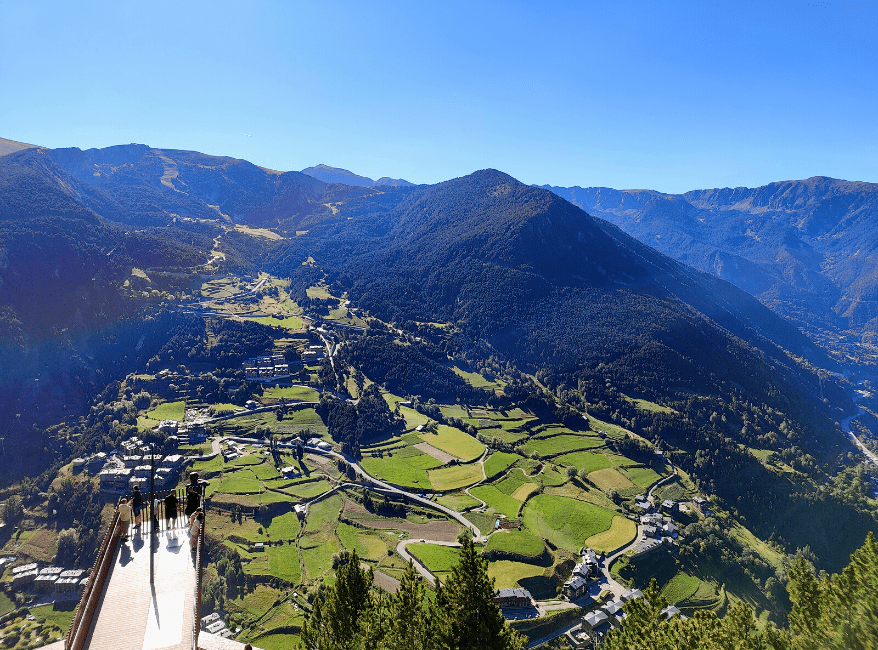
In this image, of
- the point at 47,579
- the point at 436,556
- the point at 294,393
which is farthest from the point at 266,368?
the point at 436,556

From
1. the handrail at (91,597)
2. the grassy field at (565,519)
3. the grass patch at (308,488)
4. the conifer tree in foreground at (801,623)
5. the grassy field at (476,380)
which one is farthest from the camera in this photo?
the grassy field at (476,380)

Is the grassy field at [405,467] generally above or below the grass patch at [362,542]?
above

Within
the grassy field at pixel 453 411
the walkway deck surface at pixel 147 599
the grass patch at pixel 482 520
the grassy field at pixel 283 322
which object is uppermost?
the walkway deck surface at pixel 147 599

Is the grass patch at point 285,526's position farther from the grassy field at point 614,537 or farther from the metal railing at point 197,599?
the metal railing at point 197,599

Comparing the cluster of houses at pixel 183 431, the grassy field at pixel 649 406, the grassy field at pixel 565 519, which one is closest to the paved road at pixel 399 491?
the grassy field at pixel 565 519

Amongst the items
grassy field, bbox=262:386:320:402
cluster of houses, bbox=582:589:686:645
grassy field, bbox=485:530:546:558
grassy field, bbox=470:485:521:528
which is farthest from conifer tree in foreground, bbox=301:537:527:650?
grassy field, bbox=262:386:320:402

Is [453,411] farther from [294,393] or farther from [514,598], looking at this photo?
[514,598]
